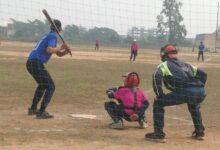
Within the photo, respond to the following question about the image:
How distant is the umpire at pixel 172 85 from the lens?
26.4ft

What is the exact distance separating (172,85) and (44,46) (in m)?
2.95

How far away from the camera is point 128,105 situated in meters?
9.17

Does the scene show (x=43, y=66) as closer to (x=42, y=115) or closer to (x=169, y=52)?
(x=42, y=115)

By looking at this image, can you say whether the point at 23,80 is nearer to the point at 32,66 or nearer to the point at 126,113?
the point at 32,66

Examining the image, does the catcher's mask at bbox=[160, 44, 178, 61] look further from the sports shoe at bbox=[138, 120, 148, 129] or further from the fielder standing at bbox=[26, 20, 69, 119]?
the fielder standing at bbox=[26, 20, 69, 119]

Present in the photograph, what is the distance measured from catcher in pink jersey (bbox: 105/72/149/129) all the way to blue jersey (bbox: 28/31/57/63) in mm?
1550

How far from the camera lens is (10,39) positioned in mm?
89375

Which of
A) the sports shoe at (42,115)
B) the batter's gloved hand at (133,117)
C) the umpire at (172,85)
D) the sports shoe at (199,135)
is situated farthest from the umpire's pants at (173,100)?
the sports shoe at (42,115)

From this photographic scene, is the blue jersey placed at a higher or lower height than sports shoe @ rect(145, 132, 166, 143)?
higher

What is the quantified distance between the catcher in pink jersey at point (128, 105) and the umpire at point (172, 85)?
99 centimetres

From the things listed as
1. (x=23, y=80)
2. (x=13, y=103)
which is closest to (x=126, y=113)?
(x=13, y=103)

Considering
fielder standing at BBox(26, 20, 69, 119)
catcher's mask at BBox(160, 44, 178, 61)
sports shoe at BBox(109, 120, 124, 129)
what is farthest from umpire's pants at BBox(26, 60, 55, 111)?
catcher's mask at BBox(160, 44, 178, 61)

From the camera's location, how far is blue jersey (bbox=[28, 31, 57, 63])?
9.86 metres

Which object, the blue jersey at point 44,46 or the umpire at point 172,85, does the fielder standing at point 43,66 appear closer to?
the blue jersey at point 44,46
